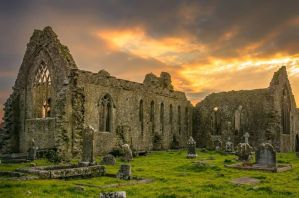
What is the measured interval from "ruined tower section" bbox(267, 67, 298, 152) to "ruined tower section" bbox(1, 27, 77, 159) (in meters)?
21.9

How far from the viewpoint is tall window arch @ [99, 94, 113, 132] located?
28567 mm

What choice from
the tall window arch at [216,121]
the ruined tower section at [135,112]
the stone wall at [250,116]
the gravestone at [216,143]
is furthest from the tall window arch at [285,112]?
the ruined tower section at [135,112]

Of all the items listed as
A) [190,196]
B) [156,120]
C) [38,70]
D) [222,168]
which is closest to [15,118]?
[38,70]

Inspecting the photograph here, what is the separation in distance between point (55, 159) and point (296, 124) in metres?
31.2

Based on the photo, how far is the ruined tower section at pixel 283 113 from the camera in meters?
37.4

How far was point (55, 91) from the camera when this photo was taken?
25656 millimetres

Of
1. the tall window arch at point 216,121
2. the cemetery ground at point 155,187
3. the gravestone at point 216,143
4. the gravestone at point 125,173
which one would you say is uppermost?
the tall window arch at point 216,121

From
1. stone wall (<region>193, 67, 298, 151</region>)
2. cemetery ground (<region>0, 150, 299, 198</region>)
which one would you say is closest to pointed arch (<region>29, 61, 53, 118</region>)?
cemetery ground (<region>0, 150, 299, 198</region>)

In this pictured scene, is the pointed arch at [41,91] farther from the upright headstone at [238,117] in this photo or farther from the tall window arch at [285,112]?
the tall window arch at [285,112]

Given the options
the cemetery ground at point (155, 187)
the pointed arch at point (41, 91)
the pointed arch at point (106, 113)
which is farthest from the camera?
the pointed arch at point (106, 113)

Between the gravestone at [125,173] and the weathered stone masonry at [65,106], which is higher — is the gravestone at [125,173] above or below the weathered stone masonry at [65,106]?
below

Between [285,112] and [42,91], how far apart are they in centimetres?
2667

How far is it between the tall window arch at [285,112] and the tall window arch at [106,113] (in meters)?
20.3

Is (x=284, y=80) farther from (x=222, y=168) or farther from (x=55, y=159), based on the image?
(x=55, y=159)
